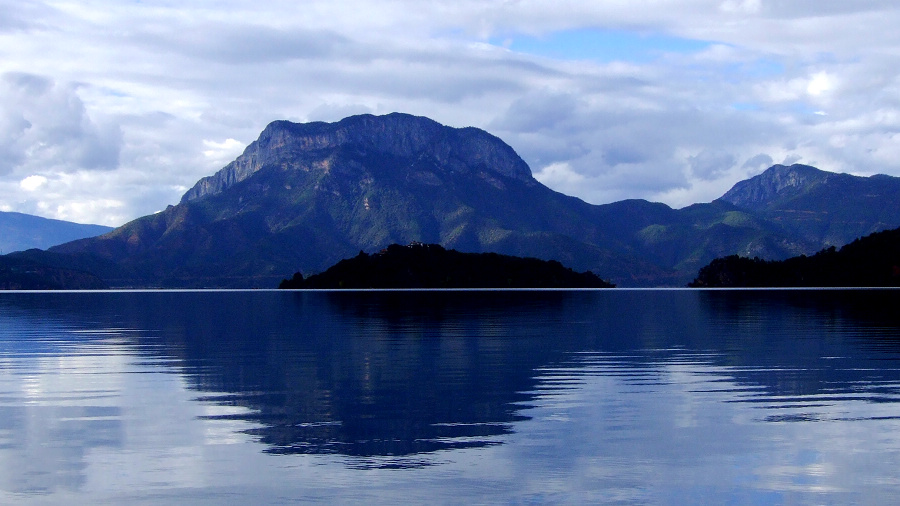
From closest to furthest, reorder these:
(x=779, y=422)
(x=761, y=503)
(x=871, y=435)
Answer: (x=761, y=503) < (x=871, y=435) < (x=779, y=422)

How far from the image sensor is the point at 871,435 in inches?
1139

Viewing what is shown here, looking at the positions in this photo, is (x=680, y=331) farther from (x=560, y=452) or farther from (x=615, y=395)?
(x=560, y=452)

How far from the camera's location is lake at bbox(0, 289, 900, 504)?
74.3 ft

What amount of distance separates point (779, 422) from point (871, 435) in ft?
10.3

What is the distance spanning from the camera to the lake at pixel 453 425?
22.7 m

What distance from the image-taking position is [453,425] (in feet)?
102

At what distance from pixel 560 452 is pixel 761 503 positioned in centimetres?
648

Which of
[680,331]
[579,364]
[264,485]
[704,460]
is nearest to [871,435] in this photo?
[704,460]

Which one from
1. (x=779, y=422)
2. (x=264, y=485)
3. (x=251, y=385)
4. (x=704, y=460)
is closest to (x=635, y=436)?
(x=704, y=460)

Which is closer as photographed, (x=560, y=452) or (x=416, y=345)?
(x=560, y=452)

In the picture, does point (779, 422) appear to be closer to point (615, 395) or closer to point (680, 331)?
point (615, 395)

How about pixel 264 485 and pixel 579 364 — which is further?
pixel 579 364

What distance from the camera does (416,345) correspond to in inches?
2601

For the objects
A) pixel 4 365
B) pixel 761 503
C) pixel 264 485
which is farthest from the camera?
pixel 4 365
